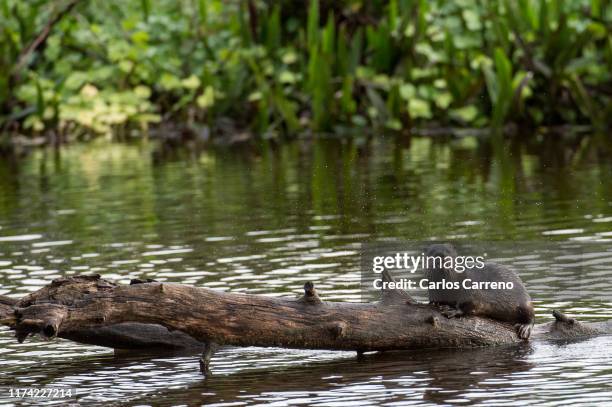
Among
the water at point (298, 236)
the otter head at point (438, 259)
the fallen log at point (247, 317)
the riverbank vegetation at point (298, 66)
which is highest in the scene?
the riverbank vegetation at point (298, 66)

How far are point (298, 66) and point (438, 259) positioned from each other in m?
20.5

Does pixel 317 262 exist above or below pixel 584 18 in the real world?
below

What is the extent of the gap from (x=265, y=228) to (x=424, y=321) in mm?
6171

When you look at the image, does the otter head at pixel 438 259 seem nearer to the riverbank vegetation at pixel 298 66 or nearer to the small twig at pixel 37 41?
the riverbank vegetation at pixel 298 66

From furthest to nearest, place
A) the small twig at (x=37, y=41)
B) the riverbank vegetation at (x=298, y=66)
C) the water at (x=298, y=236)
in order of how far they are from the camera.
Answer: the small twig at (x=37, y=41), the riverbank vegetation at (x=298, y=66), the water at (x=298, y=236)

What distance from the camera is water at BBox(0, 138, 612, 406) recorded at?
8.23 meters

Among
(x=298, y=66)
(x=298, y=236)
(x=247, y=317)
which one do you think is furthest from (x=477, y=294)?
(x=298, y=66)

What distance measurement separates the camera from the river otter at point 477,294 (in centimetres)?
872

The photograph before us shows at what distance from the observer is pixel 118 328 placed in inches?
357

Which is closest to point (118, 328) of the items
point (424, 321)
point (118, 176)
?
point (424, 321)

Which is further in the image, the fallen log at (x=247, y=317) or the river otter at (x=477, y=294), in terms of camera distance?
the river otter at (x=477, y=294)

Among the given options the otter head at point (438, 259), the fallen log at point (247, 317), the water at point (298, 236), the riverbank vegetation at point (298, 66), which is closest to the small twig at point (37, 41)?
the riverbank vegetation at point (298, 66)

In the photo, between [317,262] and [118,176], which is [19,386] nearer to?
[317,262]

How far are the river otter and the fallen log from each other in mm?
87
